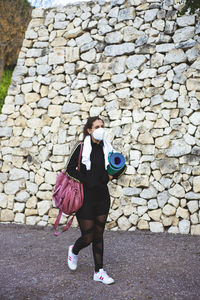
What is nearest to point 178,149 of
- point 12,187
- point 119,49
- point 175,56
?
point 175,56

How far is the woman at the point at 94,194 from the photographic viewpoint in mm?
3307

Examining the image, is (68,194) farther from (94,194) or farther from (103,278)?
(103,278)

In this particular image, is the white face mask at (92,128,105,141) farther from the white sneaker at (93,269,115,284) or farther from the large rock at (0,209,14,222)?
the large rock at (0,209,14,222)

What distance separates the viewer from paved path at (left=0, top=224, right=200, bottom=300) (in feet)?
10.1

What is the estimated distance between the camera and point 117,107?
6.52 metres

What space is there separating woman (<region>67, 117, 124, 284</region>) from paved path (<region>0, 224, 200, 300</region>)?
0.28 metres

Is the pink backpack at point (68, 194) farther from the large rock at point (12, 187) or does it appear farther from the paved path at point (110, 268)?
the large rock at point (12, 187)

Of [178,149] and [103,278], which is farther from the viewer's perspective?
[178,149]

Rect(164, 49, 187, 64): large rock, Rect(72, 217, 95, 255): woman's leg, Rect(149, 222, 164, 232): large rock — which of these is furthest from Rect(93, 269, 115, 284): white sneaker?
Rect(164, 49, 187, 64): large rock

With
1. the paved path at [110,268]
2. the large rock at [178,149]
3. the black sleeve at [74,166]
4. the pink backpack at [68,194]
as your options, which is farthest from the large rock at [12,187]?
the black sleeve at [74,166]

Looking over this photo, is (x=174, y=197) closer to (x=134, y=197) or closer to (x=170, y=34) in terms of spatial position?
(x=134, y=197)

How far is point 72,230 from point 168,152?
225cm

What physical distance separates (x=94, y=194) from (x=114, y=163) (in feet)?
1.19

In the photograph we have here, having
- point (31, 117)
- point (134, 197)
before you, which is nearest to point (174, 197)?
point (134, 197)
